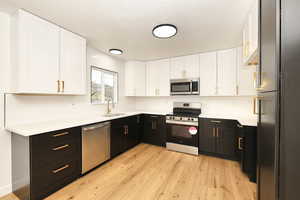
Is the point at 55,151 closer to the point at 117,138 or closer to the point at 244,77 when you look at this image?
the point at 117,138

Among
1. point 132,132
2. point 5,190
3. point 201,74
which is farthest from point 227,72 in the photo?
point 5,190

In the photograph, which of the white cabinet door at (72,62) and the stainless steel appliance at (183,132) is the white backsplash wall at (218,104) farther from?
the white cabinet door at (72,62)

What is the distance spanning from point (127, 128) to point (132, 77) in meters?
1.64

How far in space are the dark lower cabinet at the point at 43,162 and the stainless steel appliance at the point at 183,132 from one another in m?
2.12

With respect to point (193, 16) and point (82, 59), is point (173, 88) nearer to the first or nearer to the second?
point (193, 16)

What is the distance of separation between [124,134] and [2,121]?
1.98 m

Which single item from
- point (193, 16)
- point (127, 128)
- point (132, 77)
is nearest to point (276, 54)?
point (193, 16)

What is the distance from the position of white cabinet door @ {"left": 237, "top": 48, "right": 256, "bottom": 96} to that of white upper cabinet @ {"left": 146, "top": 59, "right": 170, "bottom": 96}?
1.68 meters

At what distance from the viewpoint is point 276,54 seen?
0.78 meters

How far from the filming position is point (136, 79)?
3.93 meters

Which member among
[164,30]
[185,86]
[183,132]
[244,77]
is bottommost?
[183,132]

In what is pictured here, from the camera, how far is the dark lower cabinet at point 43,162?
Answer: 1.50 meters

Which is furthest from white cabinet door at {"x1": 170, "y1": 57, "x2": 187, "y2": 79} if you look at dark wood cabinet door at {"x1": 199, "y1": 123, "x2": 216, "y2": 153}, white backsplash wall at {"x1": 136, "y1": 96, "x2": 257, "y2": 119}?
dark wood cabinet door at {"x1": 199, "y1": 123, "x2": 216, "y2": 153}

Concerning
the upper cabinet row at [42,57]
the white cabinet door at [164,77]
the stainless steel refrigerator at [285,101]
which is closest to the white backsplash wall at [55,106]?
the upper cabinet row at [42,57]
